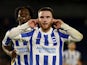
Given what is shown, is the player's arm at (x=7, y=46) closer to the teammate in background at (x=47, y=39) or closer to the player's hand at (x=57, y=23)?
the teammate in background at (x=47, y=39)

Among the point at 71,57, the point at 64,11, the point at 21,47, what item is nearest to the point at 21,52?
the point at 21,47

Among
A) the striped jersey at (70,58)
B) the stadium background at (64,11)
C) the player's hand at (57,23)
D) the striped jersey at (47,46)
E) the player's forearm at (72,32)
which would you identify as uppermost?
the player's hand at (57,23)

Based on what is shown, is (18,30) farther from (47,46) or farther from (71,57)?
(71,57)

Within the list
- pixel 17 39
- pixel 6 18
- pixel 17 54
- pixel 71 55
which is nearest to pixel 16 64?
pixel 17 54

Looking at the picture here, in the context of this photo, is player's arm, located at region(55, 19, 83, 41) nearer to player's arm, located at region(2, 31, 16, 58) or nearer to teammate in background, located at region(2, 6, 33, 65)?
teammate in background, located at region(2, 6, 33, 65)

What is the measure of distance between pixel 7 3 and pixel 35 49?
444 inches

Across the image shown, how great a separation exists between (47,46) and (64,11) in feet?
37.5

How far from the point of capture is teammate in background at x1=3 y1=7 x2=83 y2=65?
656cm

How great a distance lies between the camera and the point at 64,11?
59.0 feet

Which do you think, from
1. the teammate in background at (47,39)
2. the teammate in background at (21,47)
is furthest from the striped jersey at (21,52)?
the teammate in background at (47,39)

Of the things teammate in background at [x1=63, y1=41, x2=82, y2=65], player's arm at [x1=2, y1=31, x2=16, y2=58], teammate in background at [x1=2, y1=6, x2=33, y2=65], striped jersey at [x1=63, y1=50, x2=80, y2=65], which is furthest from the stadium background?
teammate in background at [x1=2, y1=6, x2=33, y2=65]

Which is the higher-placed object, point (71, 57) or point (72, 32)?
point (72, 32)

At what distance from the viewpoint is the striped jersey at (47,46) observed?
659 centimetres

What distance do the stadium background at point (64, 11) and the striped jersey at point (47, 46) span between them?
→ 387 inches
